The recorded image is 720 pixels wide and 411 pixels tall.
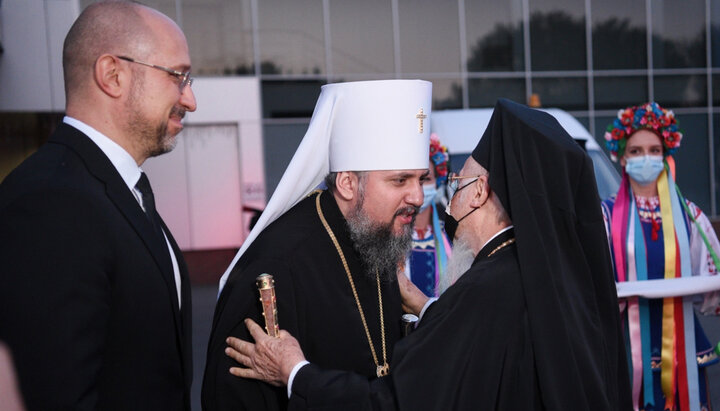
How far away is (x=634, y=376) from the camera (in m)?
4.64

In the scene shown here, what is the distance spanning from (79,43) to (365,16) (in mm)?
13086

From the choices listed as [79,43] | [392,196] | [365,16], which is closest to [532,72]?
[365,16]

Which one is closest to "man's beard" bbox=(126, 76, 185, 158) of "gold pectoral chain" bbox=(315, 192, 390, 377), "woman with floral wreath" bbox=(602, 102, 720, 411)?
"gold pectoral chain" bbox=(315, 192, 390, 377)

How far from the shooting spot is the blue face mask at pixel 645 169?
4980mm

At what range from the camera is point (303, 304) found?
265 centimetres

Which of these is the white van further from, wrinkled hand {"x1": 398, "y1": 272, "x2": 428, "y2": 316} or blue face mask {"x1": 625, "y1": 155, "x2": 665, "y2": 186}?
wrinkled hand {"x1": 398, "y1": 272, "x2": 428, "y2": 316}

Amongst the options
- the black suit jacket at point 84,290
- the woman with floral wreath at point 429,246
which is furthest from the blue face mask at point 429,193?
the black suit jacket at point 84,290

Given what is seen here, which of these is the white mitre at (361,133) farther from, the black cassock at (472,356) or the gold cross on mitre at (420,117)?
the black cassock at (472,356)

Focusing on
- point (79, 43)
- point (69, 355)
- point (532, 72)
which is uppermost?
point (532, 72)

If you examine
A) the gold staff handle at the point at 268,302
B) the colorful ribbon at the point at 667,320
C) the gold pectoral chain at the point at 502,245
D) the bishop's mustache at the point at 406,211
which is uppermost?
the bishop's mustache at the point at 406,211

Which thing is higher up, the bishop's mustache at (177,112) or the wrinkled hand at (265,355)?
the bishop's mustache at (177,112)

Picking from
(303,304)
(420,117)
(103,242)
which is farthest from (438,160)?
(103,242)

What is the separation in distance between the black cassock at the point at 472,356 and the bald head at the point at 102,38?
124 centimetres

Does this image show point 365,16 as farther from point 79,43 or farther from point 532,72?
point 79,43
